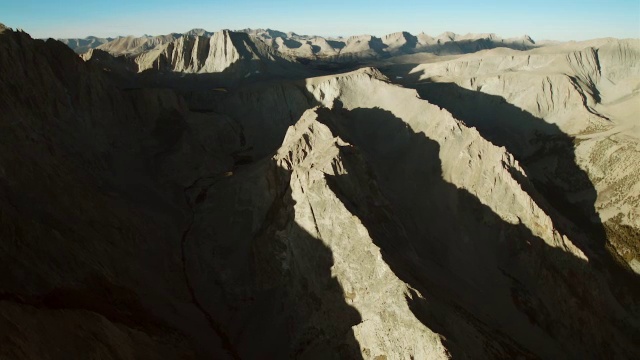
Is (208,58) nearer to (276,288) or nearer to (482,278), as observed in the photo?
(276,288)

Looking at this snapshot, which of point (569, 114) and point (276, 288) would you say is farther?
point (569, 114)

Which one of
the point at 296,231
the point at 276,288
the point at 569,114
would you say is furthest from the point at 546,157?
the point at 276,288

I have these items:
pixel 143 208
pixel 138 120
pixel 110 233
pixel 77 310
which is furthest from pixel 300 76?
pixel 77 310

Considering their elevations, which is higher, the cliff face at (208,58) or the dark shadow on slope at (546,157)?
the cliff face at (208,58)

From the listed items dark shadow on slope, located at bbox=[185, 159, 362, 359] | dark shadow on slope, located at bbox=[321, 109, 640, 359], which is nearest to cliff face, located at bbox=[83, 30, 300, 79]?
dark shadow on slope, located at bbox=[321, 109, 640, 359]

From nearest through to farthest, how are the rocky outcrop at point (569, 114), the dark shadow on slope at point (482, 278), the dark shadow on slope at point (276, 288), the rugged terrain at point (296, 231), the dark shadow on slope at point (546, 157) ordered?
the rugged terrain at point (296, 231), the dark shadow on slope at point (482, 278), the dark shadow on slope at point (276, 288), the dark shadow on slope at point (546, 157), the rocky outcrop at point (569, 114)

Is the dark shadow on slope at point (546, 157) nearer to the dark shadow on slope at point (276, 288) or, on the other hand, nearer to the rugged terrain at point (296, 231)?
the rugged terrain at point (296, 231)

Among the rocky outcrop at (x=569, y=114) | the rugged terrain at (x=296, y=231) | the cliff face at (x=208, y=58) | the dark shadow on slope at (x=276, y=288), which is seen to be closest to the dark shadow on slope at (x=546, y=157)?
the rocky outcrop at (x=569, y=114)
